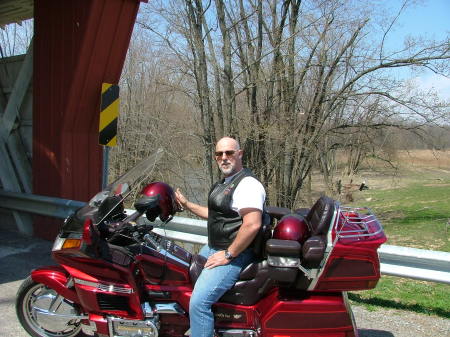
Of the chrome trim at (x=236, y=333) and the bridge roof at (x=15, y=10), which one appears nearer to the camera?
the chrome trim at (x=236, y=333)

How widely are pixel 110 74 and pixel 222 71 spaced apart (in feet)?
13.8

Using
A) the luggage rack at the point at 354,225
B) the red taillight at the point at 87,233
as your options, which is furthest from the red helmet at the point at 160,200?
the luggage rack at the point at 354,225

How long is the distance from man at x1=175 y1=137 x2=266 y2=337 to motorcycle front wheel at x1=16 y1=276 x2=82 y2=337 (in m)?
1.11

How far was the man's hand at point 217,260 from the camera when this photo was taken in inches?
128

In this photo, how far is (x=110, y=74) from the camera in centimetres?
654

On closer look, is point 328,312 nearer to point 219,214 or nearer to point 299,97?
point 219,214

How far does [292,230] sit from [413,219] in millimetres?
15143

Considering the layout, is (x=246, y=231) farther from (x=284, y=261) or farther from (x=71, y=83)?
(x=71, y=83)

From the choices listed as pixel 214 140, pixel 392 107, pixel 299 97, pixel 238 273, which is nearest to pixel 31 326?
pixel 238 273

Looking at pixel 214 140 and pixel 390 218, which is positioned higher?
pixel 214 140

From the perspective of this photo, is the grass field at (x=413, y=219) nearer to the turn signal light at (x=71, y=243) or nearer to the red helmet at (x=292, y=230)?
the red helmet at (x=292, y=230)

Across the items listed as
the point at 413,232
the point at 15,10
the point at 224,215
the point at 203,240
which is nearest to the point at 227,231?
the point at 224,215

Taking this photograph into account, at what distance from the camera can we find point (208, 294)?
10.5 ft

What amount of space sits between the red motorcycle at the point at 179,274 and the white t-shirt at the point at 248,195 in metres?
0.24
